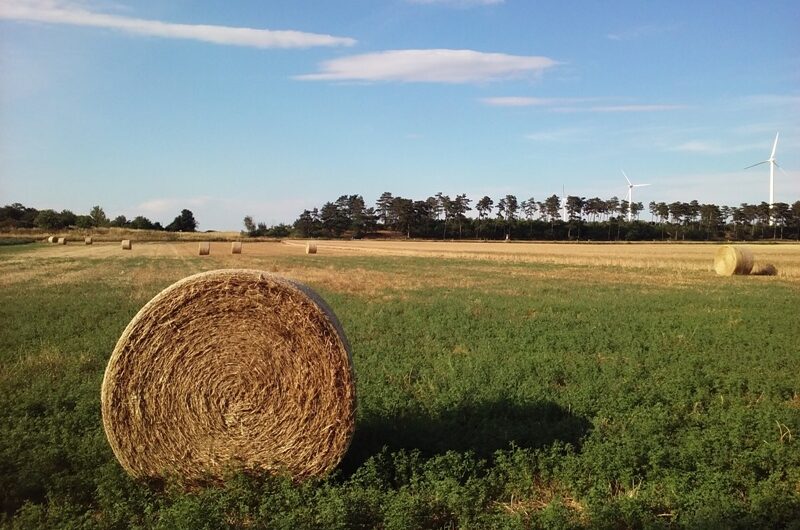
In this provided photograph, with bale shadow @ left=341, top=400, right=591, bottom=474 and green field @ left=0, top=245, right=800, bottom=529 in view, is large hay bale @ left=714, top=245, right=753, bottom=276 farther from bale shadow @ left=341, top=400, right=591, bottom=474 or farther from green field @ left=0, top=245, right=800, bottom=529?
bale shadow @ left=341, top=400, right=591, bottom=474

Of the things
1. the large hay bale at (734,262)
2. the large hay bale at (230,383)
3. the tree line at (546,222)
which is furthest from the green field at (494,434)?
the tree line at (546,222)

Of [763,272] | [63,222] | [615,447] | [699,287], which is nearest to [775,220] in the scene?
[763,272]

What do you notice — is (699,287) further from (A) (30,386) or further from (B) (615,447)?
(A) (30,386)

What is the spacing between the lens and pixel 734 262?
31.0 m

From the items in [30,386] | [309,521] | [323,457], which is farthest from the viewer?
[30,386]

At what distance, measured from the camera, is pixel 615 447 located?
655 cm

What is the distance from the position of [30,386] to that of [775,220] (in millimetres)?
144410

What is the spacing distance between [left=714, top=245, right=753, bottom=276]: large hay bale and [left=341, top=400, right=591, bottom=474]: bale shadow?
1053 inches

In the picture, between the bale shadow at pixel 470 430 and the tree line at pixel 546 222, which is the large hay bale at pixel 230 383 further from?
the tree line at pixel 546 222

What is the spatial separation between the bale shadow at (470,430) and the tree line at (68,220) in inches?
4690

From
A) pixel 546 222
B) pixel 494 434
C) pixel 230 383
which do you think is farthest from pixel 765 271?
pixel 546 222

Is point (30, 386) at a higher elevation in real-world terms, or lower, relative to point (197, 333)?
lower

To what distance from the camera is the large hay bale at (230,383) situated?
625 centimetres

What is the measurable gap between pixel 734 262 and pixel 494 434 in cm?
2802
